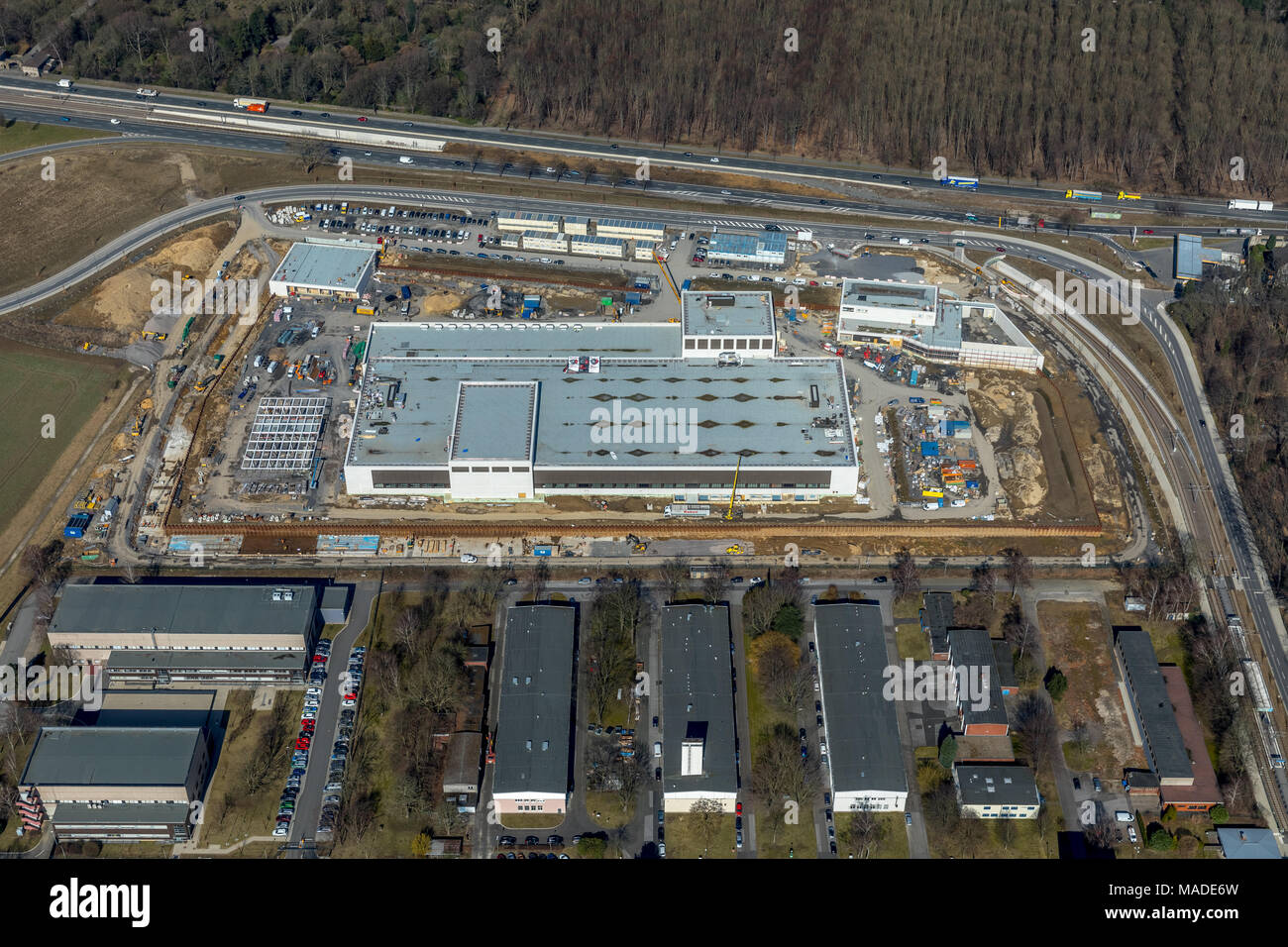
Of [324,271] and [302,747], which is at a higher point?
[324,271]

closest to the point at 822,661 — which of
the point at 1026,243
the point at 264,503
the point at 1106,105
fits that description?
the point at 264,503

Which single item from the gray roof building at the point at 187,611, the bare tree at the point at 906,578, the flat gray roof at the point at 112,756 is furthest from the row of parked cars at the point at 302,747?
the bare tree at the point at 906,578

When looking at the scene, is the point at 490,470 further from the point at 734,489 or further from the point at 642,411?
the point at 734,489

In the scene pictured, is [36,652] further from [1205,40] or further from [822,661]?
[1205,40]

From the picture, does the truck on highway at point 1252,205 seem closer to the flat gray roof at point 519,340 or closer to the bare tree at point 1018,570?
the bare tree at point 1018,570

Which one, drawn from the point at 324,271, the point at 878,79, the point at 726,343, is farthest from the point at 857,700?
the point at 878,79

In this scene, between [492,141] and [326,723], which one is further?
[492,141]

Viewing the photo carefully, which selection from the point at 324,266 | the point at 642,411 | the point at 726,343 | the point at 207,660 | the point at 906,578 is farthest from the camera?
the point at 324,266
